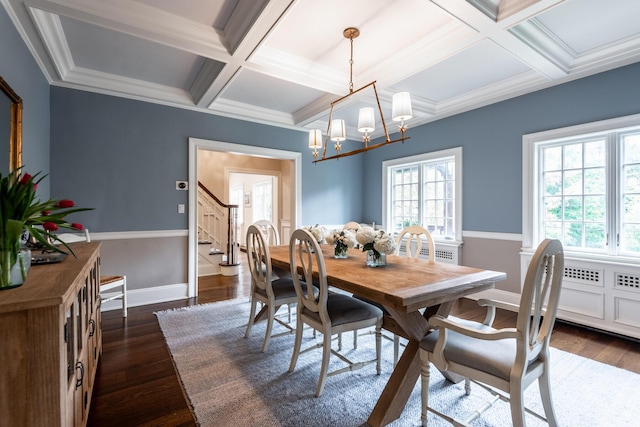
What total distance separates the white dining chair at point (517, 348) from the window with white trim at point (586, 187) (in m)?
2.29

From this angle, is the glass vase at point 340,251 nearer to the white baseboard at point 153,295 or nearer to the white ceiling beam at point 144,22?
the white ceiling beam at point 144,22

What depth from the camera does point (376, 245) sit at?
212 cm

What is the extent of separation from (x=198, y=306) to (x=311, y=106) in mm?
2951

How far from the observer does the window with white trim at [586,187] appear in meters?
2.85

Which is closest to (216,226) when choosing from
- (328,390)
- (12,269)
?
(328,390)

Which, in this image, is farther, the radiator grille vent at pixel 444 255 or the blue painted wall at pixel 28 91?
the radiator grille vent at pixel 444 255

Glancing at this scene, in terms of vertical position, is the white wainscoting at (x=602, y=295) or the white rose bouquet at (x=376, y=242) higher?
the white rose bouquet at (x=376, y=242)

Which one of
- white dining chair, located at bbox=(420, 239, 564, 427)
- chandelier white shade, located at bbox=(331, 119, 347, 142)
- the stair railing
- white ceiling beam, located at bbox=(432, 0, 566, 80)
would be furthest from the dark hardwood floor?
white ceiling beam, located at bbox=(432, 0, 566, 80)

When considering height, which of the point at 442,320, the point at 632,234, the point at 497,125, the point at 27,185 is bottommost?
the point at 442,320

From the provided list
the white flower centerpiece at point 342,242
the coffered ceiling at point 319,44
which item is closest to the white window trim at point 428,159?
the coffered ceiling at point 319,44

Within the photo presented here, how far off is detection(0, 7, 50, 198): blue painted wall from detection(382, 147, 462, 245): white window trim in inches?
176

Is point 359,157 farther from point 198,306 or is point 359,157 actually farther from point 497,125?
point 198,306

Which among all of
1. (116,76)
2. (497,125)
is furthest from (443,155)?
(116,76)

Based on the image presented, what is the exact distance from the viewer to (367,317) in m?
2.02
